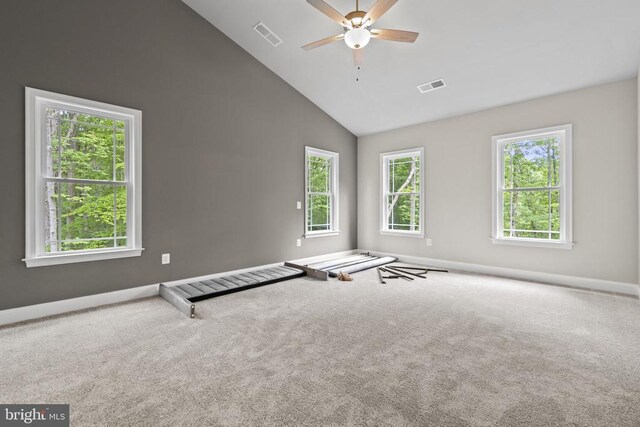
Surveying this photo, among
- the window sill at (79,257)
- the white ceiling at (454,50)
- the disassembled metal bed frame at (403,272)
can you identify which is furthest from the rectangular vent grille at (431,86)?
the window sill at (79,257)

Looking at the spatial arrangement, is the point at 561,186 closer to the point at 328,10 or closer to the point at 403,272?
the point at 403,272

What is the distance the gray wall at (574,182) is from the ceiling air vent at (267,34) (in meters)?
2.83

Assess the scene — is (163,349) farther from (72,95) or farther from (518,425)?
(72,95)

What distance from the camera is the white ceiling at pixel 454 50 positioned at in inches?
125

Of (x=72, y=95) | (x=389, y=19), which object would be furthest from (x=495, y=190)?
(x=72, y=95)

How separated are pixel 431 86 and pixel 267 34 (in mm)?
2495

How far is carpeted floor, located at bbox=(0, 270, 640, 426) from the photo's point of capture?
63.4 inches

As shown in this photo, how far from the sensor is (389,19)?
3.58 metres

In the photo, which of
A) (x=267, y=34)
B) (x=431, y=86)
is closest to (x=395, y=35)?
(x=431, y=86)

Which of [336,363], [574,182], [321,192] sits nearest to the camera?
[336,363]

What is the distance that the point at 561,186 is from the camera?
4207 mm

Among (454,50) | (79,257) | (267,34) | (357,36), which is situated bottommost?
(79,257)

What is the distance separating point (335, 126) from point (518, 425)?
5438mm

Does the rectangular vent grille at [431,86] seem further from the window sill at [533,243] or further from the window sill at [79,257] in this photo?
the window sill at [79,257]
